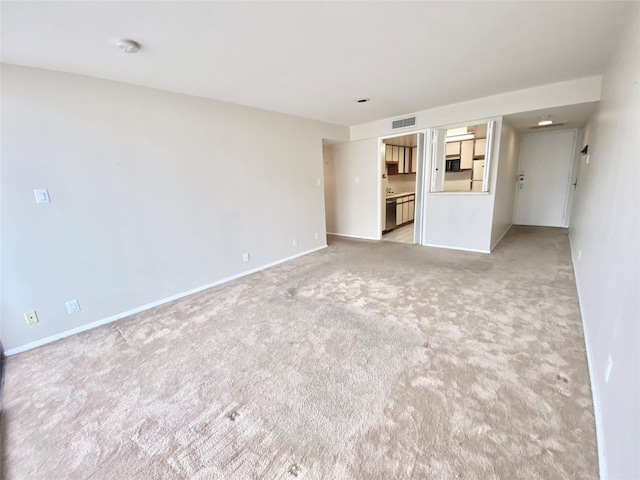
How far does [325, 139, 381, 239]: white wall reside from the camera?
5.48 m

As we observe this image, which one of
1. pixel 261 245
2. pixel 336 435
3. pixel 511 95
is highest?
pixel 511 95

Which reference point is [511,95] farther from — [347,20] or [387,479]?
[387,479]

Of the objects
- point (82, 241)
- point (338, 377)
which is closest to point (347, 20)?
point (338, 377)

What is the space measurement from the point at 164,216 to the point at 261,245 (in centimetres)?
142

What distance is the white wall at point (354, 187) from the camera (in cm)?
548

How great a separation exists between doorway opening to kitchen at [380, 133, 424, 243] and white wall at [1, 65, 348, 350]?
2.74 meters

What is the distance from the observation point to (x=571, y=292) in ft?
9.43

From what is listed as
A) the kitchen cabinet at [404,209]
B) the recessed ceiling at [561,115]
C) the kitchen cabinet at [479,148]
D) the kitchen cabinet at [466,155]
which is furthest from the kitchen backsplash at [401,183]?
the recessed ceiling at [561,115]

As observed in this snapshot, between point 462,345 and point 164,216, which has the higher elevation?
point 164,216

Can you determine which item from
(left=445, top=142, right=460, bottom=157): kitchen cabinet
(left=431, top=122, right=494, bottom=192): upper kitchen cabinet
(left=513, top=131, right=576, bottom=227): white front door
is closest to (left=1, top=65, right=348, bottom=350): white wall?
(left=431, top=122, right=494, bottom=192): upper kitchen cabinet

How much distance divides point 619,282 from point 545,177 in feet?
19.8

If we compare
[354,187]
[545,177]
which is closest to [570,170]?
[545,177]

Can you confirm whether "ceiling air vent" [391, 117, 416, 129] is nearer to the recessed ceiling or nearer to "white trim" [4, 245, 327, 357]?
the recessed ceiling

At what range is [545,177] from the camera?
6.04 m
